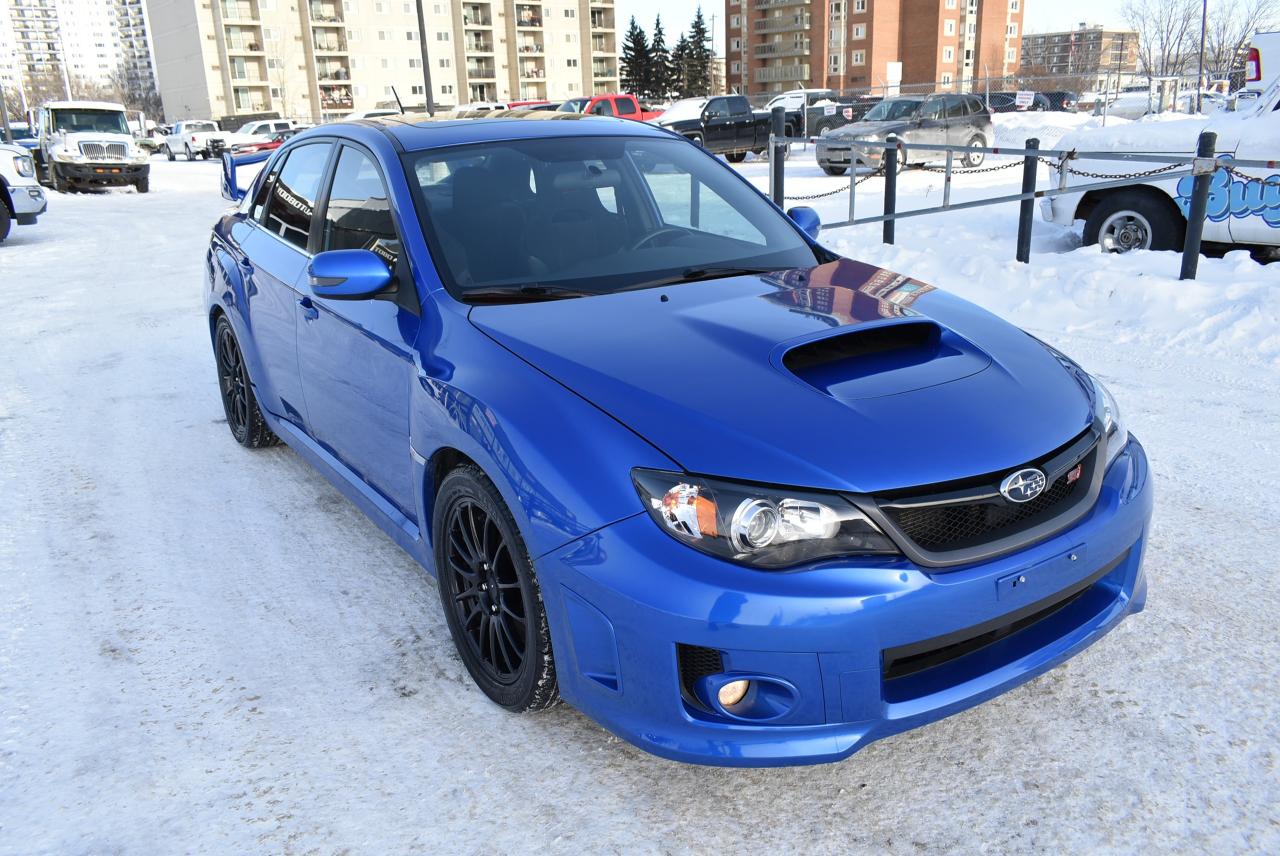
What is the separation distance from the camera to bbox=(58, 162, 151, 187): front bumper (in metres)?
23.8

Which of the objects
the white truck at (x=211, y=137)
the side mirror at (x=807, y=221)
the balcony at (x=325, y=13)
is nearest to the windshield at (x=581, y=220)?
the side mirror at (x=807, y=221)

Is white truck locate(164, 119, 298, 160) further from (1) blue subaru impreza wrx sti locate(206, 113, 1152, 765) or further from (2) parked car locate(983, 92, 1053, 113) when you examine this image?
(1) blue subaru impreza wrx sti locate(206, 113, 1152, 765)

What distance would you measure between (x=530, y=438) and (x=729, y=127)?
24.2 meters

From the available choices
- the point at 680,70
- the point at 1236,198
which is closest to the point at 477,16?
the point at 680,70

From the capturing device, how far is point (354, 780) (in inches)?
102

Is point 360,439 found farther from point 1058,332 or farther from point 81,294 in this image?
point 81,294

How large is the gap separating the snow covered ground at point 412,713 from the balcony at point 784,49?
297 ft

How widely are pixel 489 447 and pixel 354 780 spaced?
0.93 m

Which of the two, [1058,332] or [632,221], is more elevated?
[632,221]

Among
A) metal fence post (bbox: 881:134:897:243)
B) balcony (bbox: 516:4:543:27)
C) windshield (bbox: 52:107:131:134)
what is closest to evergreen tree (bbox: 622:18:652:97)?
balcony (bbox: 516:4:543:27)

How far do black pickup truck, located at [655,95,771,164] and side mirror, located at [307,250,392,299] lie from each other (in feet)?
74.0

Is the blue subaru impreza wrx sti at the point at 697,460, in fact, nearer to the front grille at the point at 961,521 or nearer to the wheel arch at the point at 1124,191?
the front grille at the point at 961,521

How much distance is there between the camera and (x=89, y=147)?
23.8 m

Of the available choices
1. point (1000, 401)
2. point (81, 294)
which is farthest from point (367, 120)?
point (81, 294)
